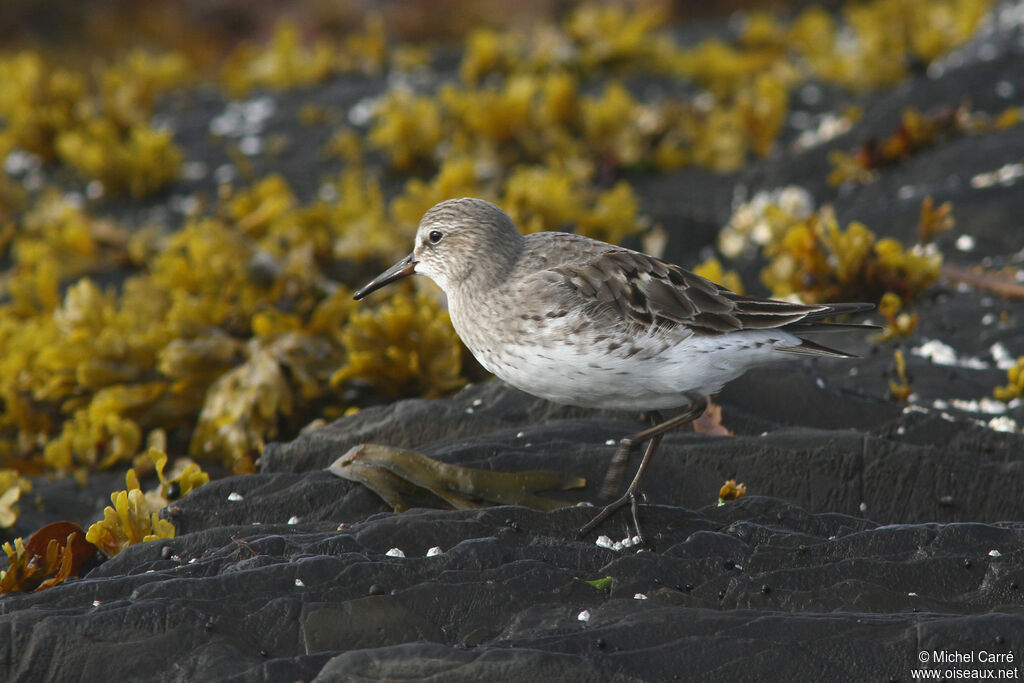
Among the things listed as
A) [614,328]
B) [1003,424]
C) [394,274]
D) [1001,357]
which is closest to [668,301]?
[614,328]

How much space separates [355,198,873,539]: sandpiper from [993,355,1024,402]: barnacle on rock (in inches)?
49.6

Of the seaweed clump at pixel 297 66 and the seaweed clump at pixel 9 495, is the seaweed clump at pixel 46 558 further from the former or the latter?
the seaweed clump at pixel 297 66

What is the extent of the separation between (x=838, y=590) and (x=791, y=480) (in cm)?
93

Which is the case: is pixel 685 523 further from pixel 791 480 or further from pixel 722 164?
pixel 722 164

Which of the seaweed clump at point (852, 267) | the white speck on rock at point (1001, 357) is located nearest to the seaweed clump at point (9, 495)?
the seaweed clump at point (852, 267)

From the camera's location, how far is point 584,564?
2.85 metres

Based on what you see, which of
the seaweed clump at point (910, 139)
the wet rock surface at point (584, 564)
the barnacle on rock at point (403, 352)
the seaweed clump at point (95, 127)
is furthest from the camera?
the seaweed clump at point (95, 127)

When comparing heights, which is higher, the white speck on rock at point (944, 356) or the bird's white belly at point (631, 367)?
the bird's white belly at point (631, 367)

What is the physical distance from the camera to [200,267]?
218 inches

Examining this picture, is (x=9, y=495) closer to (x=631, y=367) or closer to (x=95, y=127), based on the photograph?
(x=631, y=367)

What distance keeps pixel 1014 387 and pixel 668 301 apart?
1.81 m

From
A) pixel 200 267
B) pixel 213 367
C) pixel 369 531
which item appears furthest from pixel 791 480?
pixel 200 267

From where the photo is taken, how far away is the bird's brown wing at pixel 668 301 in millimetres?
3268

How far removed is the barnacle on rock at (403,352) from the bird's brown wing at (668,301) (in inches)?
57.6
